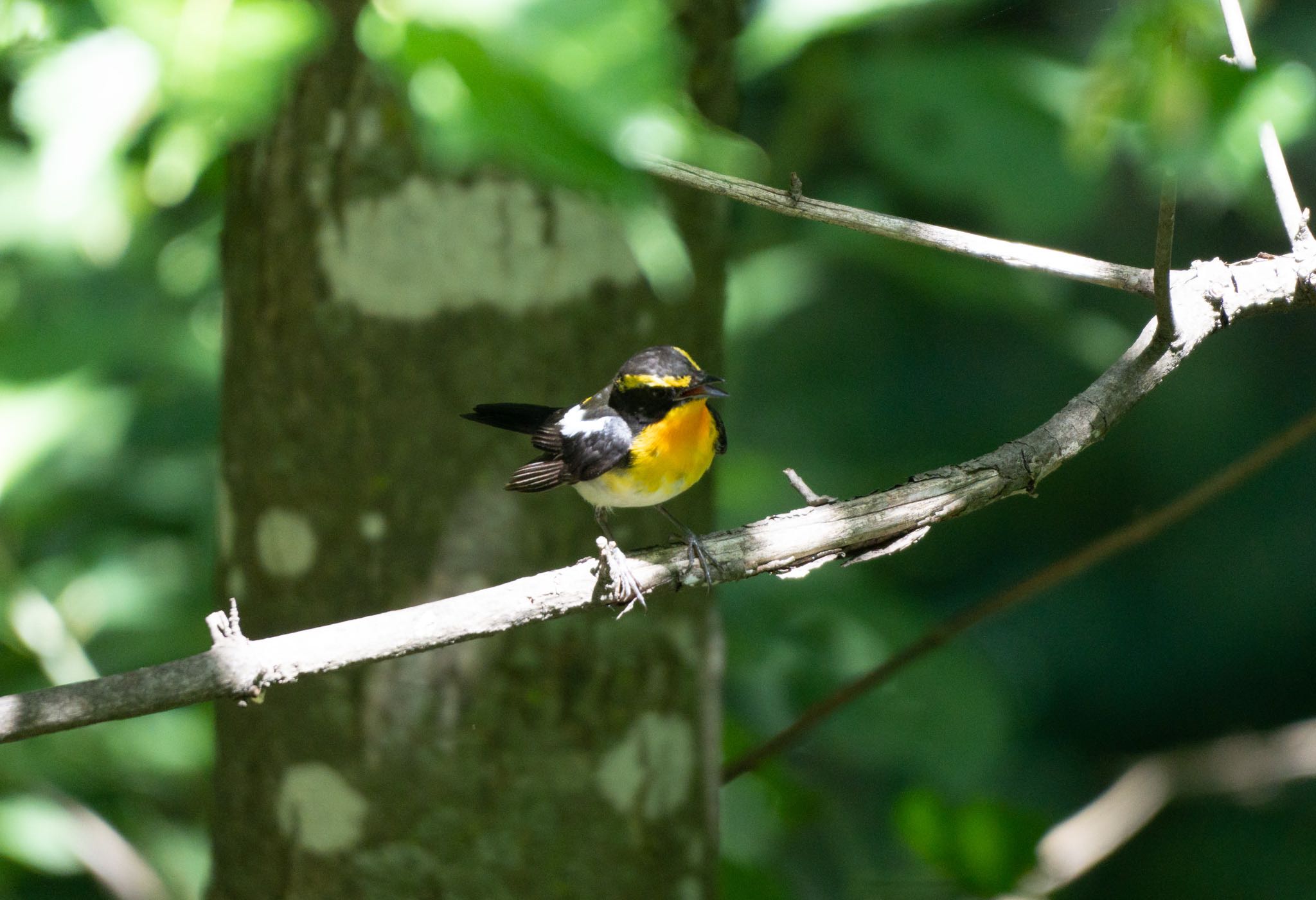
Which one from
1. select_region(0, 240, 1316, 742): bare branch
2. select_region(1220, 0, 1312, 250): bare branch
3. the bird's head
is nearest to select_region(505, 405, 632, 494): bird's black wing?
the bird's head

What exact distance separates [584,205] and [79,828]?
8.12 ft

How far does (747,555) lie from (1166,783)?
294cm

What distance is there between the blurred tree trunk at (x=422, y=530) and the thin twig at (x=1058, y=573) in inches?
15.2

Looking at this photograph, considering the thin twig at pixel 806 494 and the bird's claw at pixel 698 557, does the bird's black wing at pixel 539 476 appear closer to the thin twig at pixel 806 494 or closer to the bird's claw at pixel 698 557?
the bird's claw at pixel 698 557

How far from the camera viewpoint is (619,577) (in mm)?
1721

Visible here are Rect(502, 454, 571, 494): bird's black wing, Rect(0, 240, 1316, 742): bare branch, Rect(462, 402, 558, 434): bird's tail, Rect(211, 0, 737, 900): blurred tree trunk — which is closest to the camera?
Rect(0, 240, 1316, 742): bare branch

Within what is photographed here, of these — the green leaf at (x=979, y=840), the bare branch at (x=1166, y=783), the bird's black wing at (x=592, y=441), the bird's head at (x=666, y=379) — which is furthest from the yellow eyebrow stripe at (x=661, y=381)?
the bare branch at (x=1166, y=783)

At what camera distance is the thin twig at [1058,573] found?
2.56m

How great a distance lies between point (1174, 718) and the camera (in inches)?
240

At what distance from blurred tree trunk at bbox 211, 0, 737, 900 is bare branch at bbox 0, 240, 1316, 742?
59 centimetres

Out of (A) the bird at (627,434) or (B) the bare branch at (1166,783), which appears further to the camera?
(B) the bare branch at (1166,783)

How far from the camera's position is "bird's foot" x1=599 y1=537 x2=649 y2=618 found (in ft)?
5.49

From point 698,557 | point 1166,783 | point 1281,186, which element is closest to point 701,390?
point 698,557

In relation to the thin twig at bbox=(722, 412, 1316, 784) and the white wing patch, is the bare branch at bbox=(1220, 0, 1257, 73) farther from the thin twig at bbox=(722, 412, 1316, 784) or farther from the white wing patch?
the white wing patch
